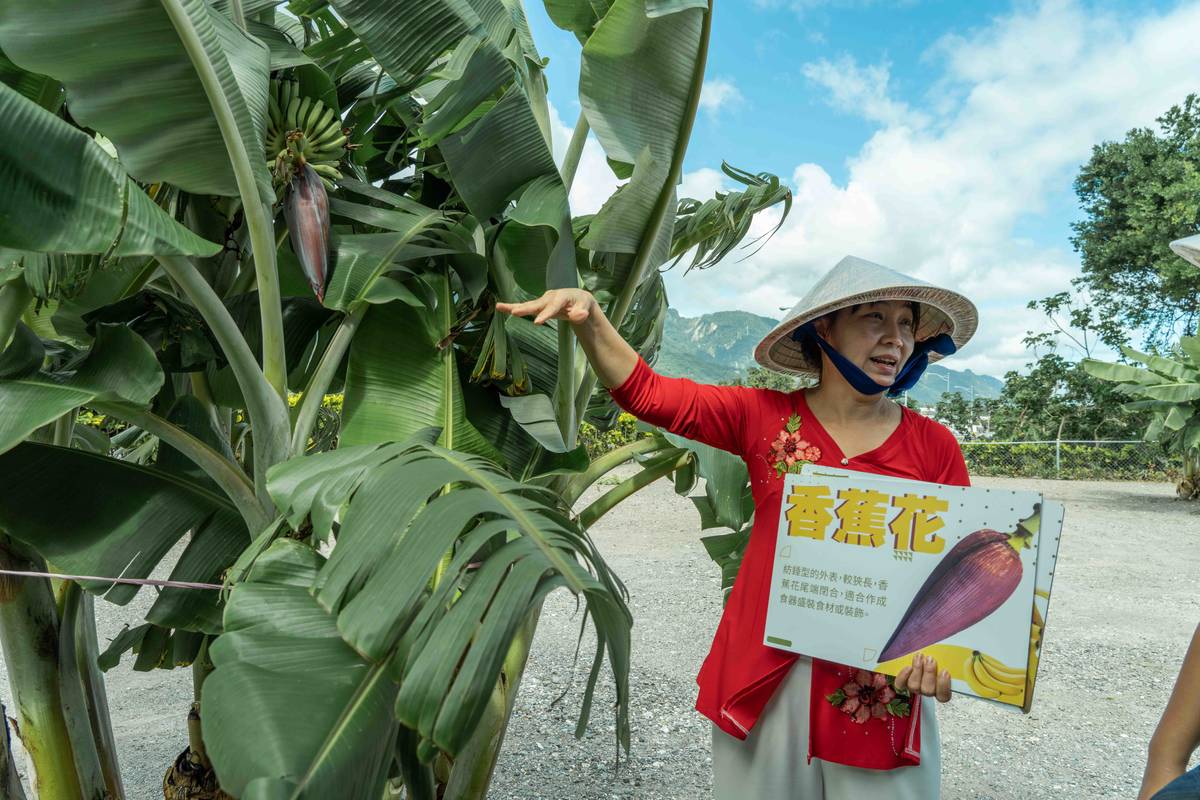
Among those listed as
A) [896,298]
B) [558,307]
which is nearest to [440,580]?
[558,307]

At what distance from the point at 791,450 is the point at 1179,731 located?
671mm

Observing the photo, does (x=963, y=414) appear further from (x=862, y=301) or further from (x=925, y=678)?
(x=925, y=678)

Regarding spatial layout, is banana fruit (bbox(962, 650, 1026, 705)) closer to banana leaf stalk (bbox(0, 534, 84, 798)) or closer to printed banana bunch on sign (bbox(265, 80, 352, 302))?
printed banana bunch on sign (bbox(265, 80, 352, 302))

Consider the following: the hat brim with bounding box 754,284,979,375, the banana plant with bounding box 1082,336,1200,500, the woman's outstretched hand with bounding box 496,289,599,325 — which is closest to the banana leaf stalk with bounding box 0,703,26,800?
the woman's outstretched hand with bounding box 496,289,599,325

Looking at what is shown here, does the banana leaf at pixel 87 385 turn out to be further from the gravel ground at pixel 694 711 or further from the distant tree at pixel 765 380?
the distant tree at pixel 765 380

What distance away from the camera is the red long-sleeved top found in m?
1.26

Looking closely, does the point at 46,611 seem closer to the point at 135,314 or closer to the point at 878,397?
the point at 135,314

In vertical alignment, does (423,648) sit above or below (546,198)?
below

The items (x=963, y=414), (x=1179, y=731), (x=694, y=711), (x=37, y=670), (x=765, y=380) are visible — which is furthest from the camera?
(x=963, y=414)

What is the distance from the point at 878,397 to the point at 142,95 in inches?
52.9

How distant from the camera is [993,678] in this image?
3.68ft

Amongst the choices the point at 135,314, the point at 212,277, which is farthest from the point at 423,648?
the point at 212,277

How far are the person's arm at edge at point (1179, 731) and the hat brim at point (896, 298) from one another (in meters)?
0.69

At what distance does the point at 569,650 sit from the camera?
4.54 meters
